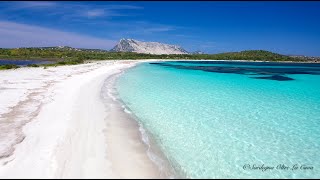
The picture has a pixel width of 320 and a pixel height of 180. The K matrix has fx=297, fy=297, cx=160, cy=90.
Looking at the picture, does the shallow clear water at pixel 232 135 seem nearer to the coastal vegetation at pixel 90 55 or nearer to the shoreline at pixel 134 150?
the shoreline at pixel 134 150

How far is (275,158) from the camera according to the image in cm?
902

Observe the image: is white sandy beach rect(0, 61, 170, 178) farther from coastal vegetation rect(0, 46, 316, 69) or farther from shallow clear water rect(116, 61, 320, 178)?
coastal vegetation rect(0, 46, 316, 69)

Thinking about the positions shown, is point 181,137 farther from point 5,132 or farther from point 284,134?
point 5,132

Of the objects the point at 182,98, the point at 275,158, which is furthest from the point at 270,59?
the point at 275,158

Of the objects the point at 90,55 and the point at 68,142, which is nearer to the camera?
the point at 68,142

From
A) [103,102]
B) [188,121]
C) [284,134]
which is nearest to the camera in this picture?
[284,134]

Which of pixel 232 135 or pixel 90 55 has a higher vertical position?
pixel 232 135

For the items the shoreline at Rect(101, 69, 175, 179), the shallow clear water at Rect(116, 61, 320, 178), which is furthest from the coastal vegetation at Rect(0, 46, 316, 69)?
the shoreline at Rect(101, 69, 175, 179)

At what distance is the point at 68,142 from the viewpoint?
30.9 feet

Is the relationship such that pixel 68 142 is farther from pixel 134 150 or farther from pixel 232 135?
pixel 232 135

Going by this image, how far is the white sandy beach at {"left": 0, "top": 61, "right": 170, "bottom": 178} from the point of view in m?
7.43

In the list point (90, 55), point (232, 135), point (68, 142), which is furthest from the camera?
point (90, 55)

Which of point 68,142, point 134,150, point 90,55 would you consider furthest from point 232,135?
point 90,55

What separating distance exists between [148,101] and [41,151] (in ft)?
33.1
